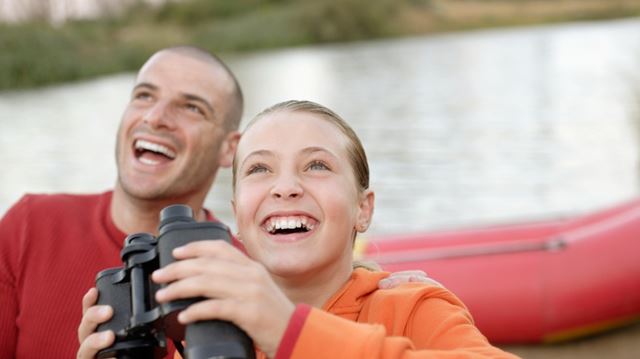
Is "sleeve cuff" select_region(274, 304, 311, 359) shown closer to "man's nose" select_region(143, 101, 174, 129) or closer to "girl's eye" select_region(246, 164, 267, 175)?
"girl's eye" select_region(246, 164, 267, 175)

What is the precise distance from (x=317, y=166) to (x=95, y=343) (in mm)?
470

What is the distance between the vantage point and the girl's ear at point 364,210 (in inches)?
63.1

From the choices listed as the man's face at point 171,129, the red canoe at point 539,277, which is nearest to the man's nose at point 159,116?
the man's face at point 171,129

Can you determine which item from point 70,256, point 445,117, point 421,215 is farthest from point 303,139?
point 445,117

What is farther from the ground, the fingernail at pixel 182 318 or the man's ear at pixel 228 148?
the man's ear at pixel 228 148

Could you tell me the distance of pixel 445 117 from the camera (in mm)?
14922

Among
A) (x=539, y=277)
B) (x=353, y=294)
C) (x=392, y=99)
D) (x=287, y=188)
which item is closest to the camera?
(x=287, y=188)

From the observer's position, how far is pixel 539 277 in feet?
13.2

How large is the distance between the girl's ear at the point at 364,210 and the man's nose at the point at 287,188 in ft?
0.72

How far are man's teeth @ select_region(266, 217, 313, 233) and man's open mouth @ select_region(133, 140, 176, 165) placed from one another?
114cm

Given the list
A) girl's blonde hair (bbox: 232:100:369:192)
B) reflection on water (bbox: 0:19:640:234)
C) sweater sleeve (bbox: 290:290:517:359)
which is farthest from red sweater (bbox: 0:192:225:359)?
reflection on water (bbox: 0:19:640:234)

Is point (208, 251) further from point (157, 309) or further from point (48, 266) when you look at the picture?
point (48, 266)

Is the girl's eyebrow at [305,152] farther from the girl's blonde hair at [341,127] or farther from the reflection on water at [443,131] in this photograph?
the reflection on water at [443,131]

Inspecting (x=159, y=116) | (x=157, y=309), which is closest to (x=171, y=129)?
(x=159, y=116)
